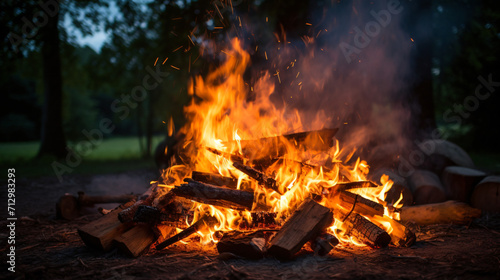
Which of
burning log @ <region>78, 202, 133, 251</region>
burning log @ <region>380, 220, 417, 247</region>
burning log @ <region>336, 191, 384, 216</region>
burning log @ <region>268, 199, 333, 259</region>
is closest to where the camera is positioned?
burning log @ <region>268, 199, 333, 259</region>

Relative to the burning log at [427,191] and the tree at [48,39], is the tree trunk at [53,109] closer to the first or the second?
the tree at [48,39]

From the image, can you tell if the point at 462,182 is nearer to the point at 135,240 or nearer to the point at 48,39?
the point at 135,240

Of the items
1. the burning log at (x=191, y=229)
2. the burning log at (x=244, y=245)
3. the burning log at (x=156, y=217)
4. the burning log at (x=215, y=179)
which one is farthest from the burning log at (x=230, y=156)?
the burning log at (x=244, y=245)

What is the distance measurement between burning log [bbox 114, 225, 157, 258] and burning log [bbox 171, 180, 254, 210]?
1.70 ft

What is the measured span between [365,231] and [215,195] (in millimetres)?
1686

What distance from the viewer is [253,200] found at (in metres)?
3.36

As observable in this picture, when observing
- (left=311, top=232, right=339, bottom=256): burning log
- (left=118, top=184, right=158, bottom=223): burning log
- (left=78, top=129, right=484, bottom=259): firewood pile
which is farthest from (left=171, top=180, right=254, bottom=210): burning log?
(left=311, top=232, right=339, bottom=256): burning log

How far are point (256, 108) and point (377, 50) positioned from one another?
329 cm

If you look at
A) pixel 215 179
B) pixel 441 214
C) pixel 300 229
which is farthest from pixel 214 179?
pixel 441 214

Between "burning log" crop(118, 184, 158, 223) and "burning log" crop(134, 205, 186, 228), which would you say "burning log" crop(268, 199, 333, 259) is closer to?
"burning log" crop(134, 205, 186, 228)

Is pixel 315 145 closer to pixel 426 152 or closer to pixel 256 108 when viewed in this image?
pixel 256 108

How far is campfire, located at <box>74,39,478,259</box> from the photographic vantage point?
302 centimetres

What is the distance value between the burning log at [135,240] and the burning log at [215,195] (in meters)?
0.52

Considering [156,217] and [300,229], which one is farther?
[156,217]
